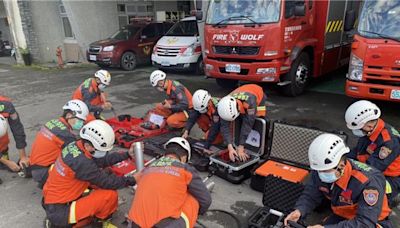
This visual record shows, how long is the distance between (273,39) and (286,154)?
→ 3.59 metres

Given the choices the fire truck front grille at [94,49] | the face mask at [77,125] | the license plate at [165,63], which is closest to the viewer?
the face mask at [77,125]

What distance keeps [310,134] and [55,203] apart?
278 cm

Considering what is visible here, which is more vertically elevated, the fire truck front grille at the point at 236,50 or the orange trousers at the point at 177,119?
the fire truck front grille at the point at 236,50

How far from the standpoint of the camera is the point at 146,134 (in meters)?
→ 5.45

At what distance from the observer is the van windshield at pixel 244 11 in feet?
22.8

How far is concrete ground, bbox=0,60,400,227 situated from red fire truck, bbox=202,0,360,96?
783 mm

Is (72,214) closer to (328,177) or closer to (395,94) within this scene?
(328,177)

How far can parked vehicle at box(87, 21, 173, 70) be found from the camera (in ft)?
41.5

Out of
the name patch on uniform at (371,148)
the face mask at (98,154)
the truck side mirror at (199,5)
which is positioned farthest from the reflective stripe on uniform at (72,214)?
the truck side mirror at (199,5)

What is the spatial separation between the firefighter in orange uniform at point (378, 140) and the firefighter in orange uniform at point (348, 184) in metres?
0.66

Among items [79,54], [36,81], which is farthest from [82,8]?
[36,81]

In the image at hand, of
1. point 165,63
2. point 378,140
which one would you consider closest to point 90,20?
point 165,63

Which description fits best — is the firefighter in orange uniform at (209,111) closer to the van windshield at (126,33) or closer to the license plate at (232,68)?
the license plate at (232,68)

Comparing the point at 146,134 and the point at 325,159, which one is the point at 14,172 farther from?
the point at 325,159
